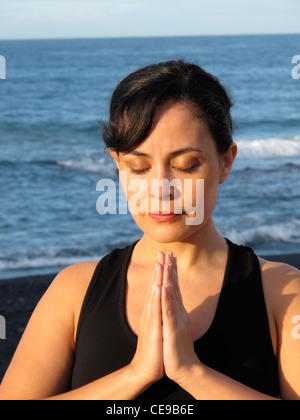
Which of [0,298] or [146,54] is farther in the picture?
[146,54]

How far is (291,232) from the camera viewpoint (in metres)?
9.93

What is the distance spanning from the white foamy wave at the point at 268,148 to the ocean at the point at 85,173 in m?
→ 0.03

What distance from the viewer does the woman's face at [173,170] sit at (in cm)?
197

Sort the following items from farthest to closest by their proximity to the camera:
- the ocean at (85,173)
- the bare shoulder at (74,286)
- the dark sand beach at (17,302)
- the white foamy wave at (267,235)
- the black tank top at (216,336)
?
the white foamy wave at (267,235) < the ocean at (85,173) < the dark sand beach at (17,302) < the bare shoulder at (74,286) < the black tank top at (216,336)

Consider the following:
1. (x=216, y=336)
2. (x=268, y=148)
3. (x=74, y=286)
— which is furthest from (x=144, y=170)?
(x=268, y=148)

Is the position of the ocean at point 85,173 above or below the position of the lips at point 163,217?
above

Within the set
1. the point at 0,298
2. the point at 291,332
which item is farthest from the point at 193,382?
the point at 0,298

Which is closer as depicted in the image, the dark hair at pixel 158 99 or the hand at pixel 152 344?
the hand at pixel 152 344

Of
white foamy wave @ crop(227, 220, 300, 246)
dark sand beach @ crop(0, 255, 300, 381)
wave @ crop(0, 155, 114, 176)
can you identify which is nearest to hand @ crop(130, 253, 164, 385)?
dark sand beach @ crop(0, 255, 300, 381)

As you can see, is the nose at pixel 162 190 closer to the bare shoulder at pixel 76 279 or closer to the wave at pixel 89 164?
the bare shoulder at pixel 76 279

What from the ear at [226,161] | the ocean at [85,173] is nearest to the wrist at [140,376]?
the ear at [226,161]

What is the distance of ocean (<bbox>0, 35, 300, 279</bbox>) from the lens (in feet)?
30.7

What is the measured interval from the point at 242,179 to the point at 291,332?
493 inches
